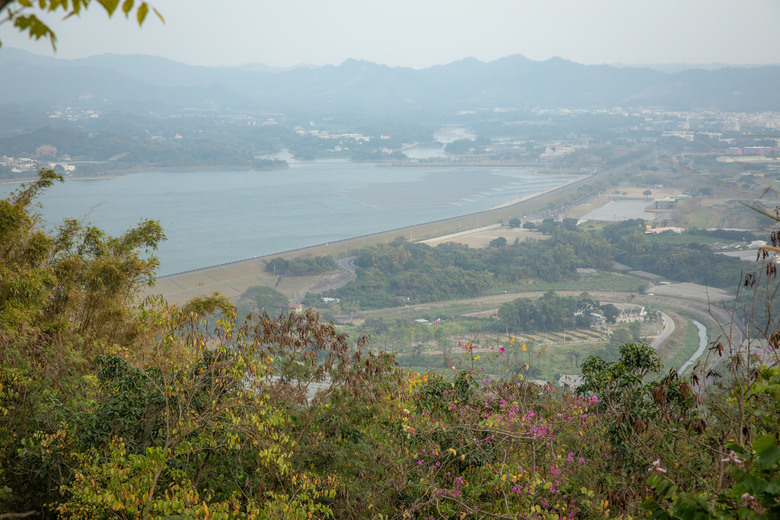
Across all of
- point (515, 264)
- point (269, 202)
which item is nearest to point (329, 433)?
point (515, 264)

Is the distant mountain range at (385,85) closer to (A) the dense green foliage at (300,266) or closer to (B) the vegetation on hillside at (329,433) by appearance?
(A) the dense green foliage at (300,266)

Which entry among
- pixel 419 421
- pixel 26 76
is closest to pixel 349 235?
pixel 419 421

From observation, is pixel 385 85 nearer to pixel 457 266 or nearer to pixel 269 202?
pixel 269 202

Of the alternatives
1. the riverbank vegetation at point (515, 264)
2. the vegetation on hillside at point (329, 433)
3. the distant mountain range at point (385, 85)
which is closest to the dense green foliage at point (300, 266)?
the riverbank vegetation at point (515, 264)

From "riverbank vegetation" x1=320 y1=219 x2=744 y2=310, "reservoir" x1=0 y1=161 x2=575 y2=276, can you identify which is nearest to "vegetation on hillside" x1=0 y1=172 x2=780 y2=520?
"riverbank vegetation" x1=320 y1=219 x2=744 y2=310

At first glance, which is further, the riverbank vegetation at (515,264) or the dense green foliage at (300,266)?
the dense green foliage at (300,266)

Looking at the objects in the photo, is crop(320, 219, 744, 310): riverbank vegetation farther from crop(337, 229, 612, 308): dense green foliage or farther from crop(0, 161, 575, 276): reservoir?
crop(0, 161, 575, 276): reservoir

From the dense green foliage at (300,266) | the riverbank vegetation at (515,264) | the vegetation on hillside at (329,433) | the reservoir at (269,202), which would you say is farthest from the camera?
the reservoir at (269,202)

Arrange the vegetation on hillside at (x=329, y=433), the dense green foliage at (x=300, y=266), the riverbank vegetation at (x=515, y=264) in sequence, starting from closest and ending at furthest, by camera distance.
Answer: the vegetation on hillside at (x=329, y=433)
the riverbank vegetation at (x=515, y=264)
the dense green foliage at (x=300, y=266)
